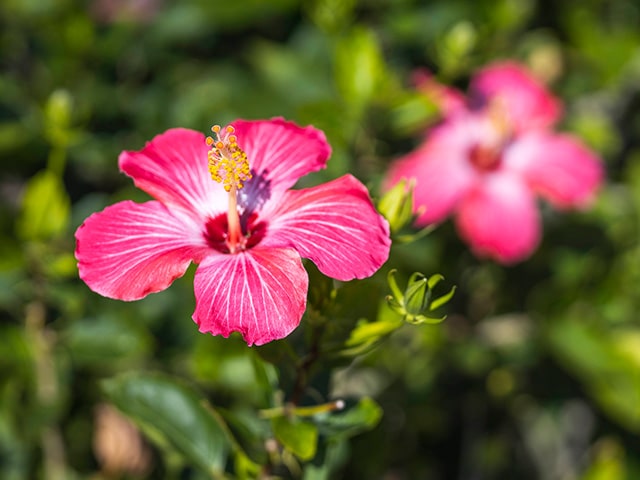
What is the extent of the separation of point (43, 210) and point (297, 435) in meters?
0.73

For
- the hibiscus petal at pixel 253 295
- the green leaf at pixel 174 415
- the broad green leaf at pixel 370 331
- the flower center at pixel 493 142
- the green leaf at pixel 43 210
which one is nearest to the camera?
the hibiscus petal at pixel 253 295

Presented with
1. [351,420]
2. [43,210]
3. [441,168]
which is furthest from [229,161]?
[441,168]

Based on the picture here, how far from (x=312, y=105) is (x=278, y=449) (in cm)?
74

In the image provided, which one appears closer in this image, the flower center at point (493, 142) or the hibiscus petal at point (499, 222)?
the hibiscus petal at point (499, 222)

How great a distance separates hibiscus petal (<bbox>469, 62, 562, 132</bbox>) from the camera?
1.99m

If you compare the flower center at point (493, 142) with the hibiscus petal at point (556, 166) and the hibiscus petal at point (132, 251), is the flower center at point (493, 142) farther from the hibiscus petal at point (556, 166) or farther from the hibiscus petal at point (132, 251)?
the hibiscus petal at point (132, 251)

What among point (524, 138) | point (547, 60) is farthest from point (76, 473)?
point (547, 60)

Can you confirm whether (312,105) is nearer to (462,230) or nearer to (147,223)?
(462,230)

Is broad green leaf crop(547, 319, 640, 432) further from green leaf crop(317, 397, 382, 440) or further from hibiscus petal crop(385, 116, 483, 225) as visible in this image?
green leaf crop(317, 397, 382, 440)

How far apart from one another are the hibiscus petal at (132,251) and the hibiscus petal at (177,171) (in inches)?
1.3

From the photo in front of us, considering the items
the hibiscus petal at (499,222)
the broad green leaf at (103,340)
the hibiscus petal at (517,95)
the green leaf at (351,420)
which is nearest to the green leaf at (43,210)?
the broad green leaf at (103,340)

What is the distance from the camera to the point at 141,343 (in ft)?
5.38

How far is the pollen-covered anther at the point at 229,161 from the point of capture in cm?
108

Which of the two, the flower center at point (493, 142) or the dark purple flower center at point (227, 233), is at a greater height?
the dark purple flower center at point (227, 233)
